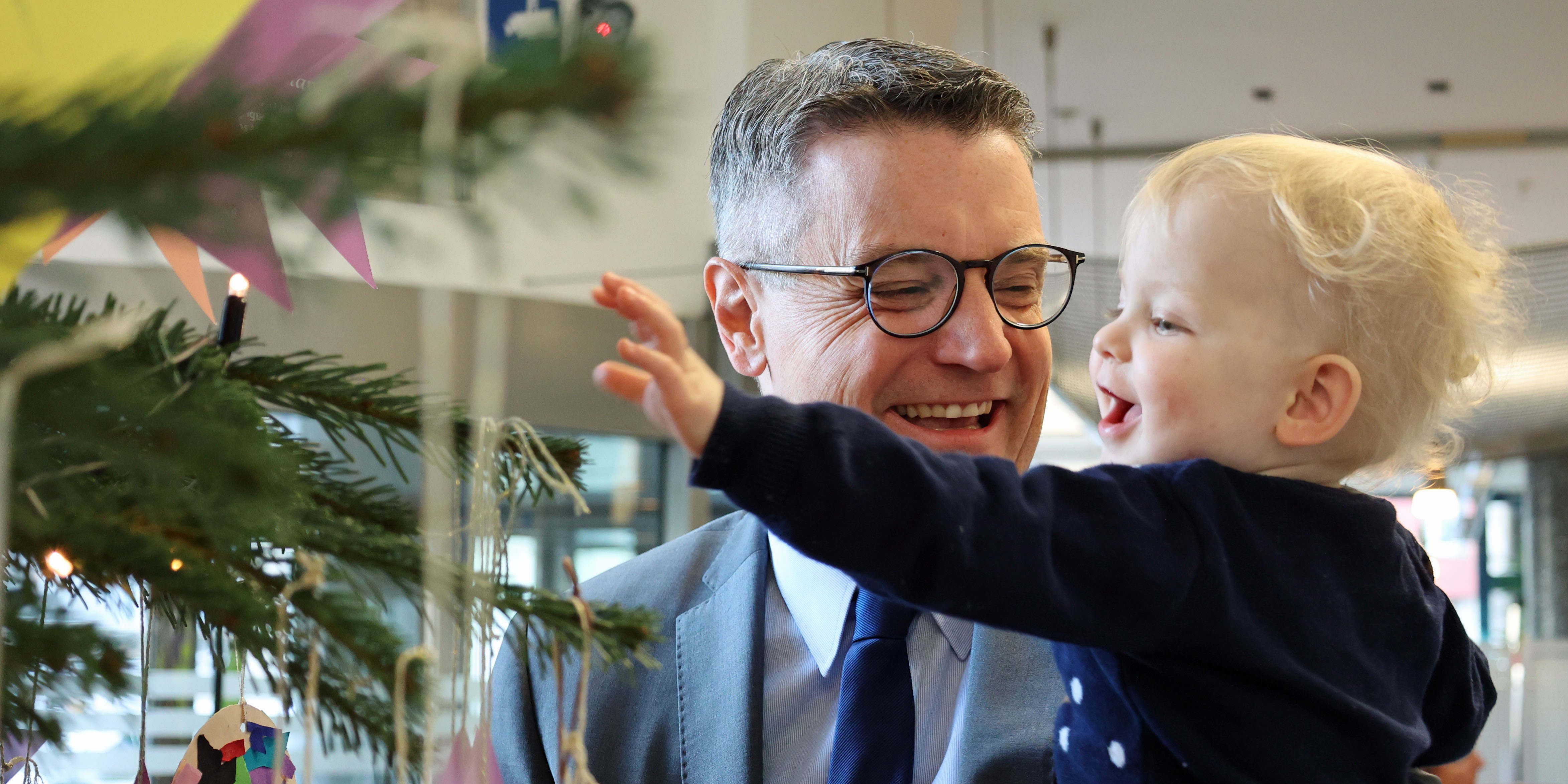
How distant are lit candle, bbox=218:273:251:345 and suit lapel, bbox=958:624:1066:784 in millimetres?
750

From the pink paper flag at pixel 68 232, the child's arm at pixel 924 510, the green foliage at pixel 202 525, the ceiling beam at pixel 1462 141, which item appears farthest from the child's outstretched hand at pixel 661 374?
the ceiling beam at pixel 1462 141

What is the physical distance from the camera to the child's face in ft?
2.92

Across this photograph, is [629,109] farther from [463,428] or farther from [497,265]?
[463,428]

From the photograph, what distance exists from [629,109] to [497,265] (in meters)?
0.06

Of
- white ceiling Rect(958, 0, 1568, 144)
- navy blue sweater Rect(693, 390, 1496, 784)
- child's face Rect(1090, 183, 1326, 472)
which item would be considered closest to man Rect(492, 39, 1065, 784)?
navy blue sweater Rect(693, 390, 1496, 784)

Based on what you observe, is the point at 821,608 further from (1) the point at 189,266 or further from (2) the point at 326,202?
(2) the point at 326,202

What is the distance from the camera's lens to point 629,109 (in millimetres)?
340

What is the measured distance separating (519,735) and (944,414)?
1.98 feet

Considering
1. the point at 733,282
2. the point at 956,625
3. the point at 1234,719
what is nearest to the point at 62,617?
the point at 1234,719

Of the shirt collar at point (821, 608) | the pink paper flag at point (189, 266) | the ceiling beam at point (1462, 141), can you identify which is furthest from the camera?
the ceiling beam at point (1462, 141)

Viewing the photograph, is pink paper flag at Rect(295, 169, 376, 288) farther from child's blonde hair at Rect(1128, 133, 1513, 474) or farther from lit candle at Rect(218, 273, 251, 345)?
child's blonde hair at Rect(1128, 133, 1513, 474)

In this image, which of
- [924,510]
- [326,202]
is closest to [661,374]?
[924,510]

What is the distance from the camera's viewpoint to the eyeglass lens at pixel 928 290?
4.32 feet

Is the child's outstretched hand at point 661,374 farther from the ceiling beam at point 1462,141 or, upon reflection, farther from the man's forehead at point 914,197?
the ceiling beam at point 1462,141
